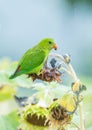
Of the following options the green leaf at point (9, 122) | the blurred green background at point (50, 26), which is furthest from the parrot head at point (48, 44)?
the blurred green background at point (50, 26)

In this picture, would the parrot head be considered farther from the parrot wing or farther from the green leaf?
the green leaf

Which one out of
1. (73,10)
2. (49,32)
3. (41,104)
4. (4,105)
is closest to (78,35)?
(73,10)

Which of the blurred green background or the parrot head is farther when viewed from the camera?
the blurred green background

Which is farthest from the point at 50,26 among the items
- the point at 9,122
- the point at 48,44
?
the point at 48,44

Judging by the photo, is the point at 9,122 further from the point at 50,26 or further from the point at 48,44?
the point at 50,26

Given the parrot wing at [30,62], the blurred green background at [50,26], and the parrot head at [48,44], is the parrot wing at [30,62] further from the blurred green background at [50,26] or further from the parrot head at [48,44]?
the blurred green background at [50,26]

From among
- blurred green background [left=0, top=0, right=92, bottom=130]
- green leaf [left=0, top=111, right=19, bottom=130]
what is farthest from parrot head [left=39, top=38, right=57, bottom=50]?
blurred green background [left=0, top=0, right=92, bottom=130]

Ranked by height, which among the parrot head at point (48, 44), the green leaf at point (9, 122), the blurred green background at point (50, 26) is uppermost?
the blurred green background at point (50, 26)

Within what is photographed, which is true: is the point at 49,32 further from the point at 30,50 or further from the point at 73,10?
the point at 30,50
